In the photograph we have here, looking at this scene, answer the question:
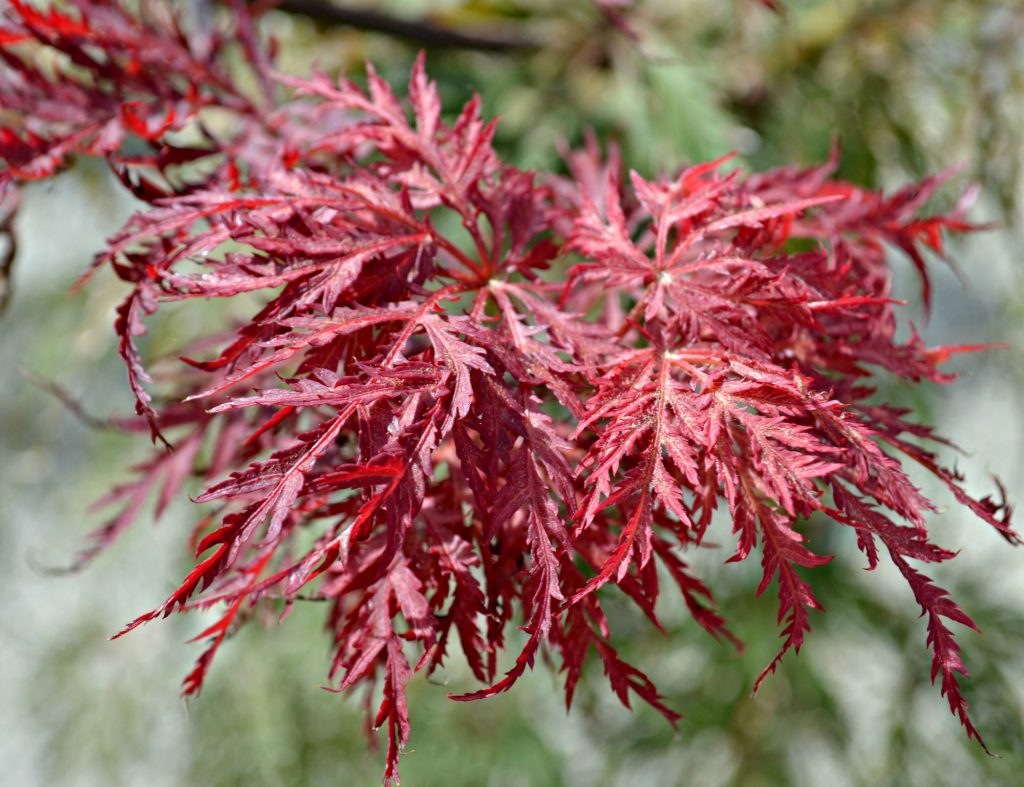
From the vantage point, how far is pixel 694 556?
49.0 inches

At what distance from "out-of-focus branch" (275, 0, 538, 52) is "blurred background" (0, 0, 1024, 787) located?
1cm

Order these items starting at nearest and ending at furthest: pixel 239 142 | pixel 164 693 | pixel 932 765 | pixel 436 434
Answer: pixel 436 434 < pixel 239 142 < pixel 932 765 < pixel 164 693

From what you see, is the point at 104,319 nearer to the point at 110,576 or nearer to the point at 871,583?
the point at 110,576

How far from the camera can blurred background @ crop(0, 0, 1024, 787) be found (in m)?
1.05

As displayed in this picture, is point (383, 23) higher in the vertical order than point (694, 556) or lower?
higher

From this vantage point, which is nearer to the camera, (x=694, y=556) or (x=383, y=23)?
(x=383, y=23)

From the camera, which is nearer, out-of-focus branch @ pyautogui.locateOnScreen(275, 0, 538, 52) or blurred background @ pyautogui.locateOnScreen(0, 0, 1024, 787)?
out-of-focus branch @ pyautogui.locateOnScreen(275, 0, 538, 52)

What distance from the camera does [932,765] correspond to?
3.76ft

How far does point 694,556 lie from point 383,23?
0.78 m

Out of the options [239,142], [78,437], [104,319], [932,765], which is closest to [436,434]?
[239,142]

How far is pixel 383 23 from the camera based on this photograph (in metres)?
0.90

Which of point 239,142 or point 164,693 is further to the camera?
point 164,693

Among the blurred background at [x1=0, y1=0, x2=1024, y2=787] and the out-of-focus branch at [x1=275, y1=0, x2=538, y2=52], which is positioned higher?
the out-of-focus branch at [x1=275, y1=0, x2=538, y2=52]

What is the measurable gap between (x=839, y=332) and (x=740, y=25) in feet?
→ 2.34
